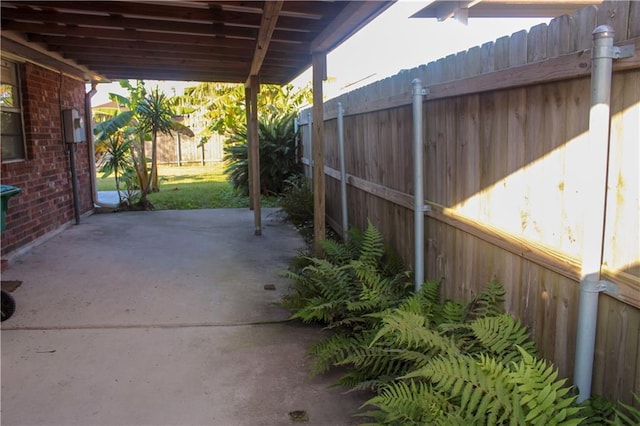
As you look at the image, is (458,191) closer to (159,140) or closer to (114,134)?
(114,134)

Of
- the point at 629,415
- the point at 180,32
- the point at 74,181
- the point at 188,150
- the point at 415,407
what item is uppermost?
the point at 180,32

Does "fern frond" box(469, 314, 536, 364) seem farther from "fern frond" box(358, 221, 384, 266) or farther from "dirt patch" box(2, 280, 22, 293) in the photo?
"dirt patch" box(2, 280, 22, 293)

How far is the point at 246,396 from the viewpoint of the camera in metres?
3.19

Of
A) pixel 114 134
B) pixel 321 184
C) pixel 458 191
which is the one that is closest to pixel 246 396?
pixel 458 191

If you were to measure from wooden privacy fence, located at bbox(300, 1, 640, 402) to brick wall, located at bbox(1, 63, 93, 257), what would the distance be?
200 inches

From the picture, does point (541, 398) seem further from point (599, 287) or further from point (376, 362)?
point (376, 362)

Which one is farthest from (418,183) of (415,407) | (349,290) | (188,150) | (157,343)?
(188,150)

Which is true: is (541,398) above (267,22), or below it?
below

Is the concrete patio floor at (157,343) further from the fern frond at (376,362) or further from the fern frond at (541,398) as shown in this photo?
the fern frond at (541,398)

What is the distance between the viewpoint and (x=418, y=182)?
12.6ft

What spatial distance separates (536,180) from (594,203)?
0.51 meters

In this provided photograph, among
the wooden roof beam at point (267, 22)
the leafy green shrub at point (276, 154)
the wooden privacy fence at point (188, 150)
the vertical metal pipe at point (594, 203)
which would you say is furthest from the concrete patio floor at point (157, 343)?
the wooden privacy fence at point (188, 150)

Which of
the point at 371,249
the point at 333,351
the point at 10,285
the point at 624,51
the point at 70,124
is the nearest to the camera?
the point at 624,51

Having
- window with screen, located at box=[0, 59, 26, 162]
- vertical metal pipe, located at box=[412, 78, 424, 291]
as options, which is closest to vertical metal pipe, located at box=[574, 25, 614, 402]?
vertical metal pipe, located at box=[412, 78, 424, 291]
